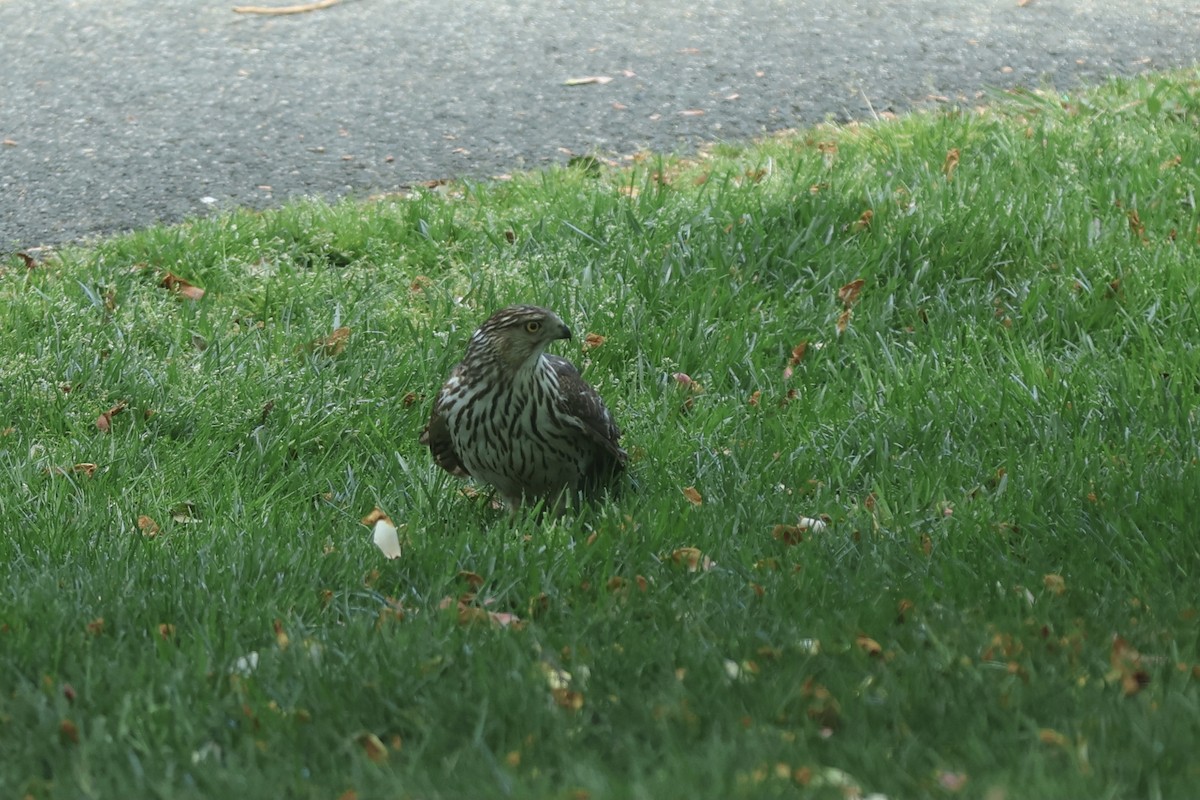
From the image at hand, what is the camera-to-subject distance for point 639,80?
9.14m

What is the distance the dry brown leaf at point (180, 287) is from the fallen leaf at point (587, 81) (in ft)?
10.8

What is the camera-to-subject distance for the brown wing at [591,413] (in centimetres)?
496

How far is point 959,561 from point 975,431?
1.23 metres

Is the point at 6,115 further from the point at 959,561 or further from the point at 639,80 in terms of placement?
the point at 959,561

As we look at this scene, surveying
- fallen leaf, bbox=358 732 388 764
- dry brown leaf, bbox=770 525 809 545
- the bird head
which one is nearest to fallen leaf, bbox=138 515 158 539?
the bird head

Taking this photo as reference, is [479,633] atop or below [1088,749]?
below

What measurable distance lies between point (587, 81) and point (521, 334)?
15.2ft

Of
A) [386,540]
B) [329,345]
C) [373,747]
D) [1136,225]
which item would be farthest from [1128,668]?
[1136,225]

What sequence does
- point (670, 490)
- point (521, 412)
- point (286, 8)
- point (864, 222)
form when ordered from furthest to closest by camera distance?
point (286, 8) < point (864, 222) < point (670, 490) < point (521, 412)

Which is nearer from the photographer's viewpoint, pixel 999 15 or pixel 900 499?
pixel 900 499

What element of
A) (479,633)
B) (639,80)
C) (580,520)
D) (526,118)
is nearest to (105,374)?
(580,520)

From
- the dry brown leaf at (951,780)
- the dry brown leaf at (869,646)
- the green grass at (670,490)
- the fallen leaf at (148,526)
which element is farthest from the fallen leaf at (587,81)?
the dry brown leaf at (951,780)

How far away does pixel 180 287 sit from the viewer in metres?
6.53

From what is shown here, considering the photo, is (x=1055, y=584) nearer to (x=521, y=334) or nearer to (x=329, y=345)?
(x=521, y=334)
